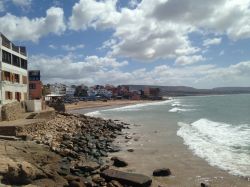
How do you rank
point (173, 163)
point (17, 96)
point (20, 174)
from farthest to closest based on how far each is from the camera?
1. point (17, 96)
2. point (173, 163)
3. point (20, 174)

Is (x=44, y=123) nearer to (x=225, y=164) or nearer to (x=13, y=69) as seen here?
(x=13, y=69)

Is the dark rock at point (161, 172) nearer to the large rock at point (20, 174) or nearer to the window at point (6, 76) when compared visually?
the large rock at point (20, 174)

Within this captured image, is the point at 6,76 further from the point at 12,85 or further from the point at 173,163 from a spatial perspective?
the point at 173,163

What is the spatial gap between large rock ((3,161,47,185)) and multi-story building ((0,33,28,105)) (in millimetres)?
19703

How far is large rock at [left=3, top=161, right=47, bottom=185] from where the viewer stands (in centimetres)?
1326

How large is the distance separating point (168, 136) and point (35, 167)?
823 inches

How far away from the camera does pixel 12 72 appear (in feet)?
119

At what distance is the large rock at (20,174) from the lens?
13.3 m

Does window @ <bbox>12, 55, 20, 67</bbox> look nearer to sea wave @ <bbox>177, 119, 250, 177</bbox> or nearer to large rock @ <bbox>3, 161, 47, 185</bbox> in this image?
sea wave @ <bbox>177, 119, 250, 177</bbox>

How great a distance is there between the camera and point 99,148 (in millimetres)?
25312

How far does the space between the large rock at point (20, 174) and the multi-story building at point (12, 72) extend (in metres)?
19.7

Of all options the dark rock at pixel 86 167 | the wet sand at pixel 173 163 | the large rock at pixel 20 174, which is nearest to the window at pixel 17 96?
the wet sand at pixel 173 163

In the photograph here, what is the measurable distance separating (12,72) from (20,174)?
80.4 feet

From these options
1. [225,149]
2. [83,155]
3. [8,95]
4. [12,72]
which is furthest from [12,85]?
[225,149]
